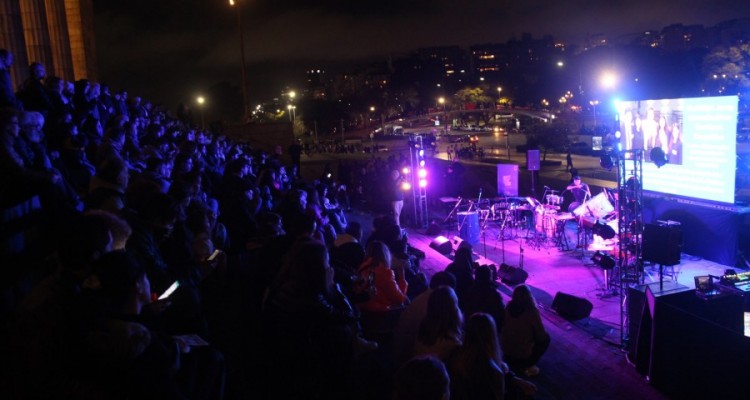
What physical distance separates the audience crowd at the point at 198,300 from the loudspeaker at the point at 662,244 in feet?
12.4

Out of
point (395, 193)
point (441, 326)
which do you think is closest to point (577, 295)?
point (395, 193)

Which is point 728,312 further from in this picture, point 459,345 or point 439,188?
point 439,188

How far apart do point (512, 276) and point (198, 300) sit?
24.0 feet

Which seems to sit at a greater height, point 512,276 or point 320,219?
point 320,219

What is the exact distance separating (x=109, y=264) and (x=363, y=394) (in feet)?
8.87

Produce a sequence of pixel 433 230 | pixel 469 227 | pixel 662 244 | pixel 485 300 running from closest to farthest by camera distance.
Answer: pixel 485 300
pixel 662 244
pixel 469 227
pixel 433 230

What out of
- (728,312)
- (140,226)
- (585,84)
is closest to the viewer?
(140,226)

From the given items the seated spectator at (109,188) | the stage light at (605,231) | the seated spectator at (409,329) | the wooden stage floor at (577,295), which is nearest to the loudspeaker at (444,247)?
the wooden stage floor at (577,295)

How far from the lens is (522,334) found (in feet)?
19.1

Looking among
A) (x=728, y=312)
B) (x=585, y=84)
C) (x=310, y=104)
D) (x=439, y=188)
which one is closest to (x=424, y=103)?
(x=585, y=84)

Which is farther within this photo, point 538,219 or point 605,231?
point 538,219

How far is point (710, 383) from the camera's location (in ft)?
17.4

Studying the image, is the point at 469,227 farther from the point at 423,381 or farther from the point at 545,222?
the point at 423,381

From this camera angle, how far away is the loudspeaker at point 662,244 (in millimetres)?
8641
